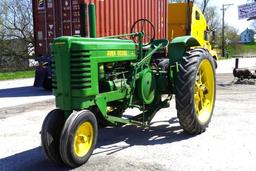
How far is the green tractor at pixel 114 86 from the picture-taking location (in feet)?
15.6

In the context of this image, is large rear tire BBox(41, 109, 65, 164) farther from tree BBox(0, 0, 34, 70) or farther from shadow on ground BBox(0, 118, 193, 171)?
tree BBox(0, 0, 34, 70)

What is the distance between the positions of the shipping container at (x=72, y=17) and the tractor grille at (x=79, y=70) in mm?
7445

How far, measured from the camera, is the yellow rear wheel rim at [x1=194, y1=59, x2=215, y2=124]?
655cm

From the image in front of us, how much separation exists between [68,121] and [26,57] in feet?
79.7

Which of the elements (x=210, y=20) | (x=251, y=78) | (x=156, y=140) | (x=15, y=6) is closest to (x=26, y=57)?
(x=15, y=6)

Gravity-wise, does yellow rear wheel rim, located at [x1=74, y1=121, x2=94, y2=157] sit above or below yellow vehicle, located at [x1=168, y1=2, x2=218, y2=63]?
below

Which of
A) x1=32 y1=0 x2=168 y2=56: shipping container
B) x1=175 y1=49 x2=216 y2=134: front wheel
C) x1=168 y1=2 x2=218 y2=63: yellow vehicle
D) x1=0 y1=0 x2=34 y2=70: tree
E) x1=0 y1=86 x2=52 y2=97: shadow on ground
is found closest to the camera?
x1=175 y1=49 x2=216 y2=134: front wheel

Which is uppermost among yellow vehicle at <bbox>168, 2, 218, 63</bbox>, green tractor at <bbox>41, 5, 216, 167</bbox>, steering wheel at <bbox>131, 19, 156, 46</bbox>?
yellow vehicle at <bbox>168, 2, 218, 63</bbox>

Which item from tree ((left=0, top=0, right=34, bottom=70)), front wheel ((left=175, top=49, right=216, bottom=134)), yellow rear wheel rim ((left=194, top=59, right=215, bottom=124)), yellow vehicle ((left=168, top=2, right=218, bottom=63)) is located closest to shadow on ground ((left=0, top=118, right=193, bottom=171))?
front wheel ((left=175, top=49, right=216, bottom=134))

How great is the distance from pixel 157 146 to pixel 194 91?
1154mm

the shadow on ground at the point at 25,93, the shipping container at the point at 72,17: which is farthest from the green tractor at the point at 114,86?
the shadow on ground at the point at 25,93

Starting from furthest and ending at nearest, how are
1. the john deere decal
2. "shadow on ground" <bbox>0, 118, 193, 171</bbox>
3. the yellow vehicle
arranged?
the yellow vehicle, the john deere decal, "shadow on ground" <bbox>0, 118, 193, 171</bbox>

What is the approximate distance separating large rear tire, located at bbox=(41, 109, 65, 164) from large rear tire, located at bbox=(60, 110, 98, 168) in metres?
0.19

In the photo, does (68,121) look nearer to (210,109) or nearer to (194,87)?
(194,87)
